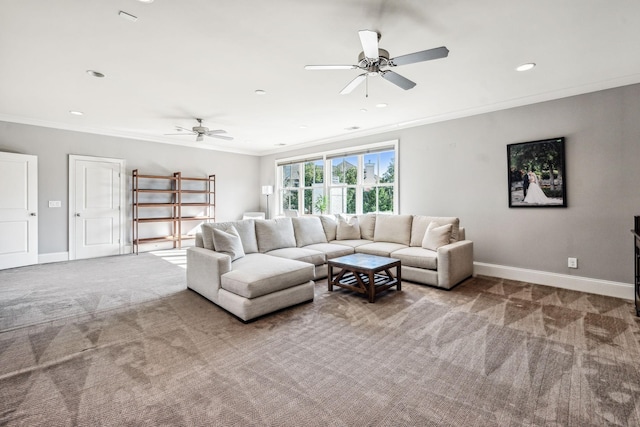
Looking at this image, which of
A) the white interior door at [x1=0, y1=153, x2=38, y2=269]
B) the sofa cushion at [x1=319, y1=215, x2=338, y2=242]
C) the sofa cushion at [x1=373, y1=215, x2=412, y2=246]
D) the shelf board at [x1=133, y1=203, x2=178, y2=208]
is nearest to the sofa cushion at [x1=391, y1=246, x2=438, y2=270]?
the sofa cushion at [x1=373, y1=215, x2=412, y2=246]

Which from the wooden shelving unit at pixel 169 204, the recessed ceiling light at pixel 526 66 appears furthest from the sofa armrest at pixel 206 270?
the recessed ceiling light at pixel 526 66

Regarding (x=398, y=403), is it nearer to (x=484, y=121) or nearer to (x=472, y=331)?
(x=472, y=331)

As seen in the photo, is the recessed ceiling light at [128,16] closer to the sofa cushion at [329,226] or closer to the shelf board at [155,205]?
the sofa cushion at [329,226]

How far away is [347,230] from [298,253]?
152 centimetres

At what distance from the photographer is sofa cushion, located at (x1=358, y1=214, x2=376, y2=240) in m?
5.48

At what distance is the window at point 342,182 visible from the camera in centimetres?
606

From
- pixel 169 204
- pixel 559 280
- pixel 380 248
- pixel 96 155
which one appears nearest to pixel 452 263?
pixel 380 248

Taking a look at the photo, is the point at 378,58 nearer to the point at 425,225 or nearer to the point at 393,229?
the point at 425,225

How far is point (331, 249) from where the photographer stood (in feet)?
15.1

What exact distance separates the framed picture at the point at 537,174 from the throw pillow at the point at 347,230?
2467mm

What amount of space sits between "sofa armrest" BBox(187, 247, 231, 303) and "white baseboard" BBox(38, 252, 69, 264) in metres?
3.76

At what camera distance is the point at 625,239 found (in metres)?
3.59

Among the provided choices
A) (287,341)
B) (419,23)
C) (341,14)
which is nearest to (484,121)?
(419,23)

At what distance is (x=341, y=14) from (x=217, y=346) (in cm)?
282
